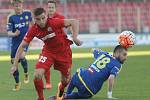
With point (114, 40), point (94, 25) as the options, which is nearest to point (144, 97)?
point (114, 40)

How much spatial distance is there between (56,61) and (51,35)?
639mm

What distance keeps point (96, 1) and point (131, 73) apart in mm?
23051

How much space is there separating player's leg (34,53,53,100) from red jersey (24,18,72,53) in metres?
0.18

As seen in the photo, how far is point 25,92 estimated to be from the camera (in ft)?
40.9

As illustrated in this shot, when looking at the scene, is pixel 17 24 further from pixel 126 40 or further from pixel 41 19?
pixel 41 19

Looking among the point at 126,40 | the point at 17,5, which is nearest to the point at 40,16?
the point at 126,40

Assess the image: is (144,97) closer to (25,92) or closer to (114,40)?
(25,92)

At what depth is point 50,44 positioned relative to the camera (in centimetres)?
1040

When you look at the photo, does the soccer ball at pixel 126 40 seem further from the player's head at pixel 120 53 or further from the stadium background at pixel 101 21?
the stadium background at pixel 101 21

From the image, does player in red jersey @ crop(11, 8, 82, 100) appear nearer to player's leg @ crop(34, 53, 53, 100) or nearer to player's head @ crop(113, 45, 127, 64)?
player's leg @ crop(34, 53, 53, 100)

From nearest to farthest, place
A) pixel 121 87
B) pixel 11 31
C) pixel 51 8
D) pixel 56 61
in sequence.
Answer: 1. pixel 56 61
2. pixel 51 8
3. pixel 121 87
4. pixel 11 31

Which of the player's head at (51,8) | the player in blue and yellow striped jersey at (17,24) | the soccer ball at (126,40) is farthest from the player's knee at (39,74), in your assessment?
the player in blue and yellow striped jersey at (17,24)

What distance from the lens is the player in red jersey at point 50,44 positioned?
32.8ft

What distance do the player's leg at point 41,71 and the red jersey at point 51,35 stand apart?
0.18m
